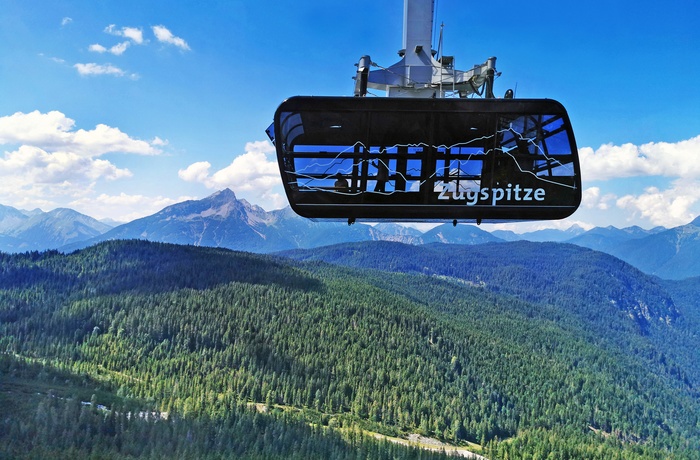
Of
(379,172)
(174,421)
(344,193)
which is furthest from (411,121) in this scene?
(174,421)

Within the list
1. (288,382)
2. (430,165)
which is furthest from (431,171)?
(288,382)

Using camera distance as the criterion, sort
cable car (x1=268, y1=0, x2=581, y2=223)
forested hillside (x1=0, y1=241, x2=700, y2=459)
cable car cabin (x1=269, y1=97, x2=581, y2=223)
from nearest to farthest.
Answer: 1. cable car (x1=268, y1=0, x2=581, y2=223)
2. cable car cabin (x1=269, y1=97, x2=581, y2=223)
3. forested hillside (x1=0, y1=241, x2=700, y2=459)

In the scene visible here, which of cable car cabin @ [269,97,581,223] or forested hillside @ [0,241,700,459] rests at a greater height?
cable car cabin @ [269,97,581,223]

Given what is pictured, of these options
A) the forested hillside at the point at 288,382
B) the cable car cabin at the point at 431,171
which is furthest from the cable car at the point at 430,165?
the forested hillside at the point at 288,382

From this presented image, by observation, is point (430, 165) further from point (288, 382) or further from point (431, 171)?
point (288, 382)

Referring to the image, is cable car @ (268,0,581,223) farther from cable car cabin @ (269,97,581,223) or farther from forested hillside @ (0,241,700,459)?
forested hillside @ (0,241,700,459)

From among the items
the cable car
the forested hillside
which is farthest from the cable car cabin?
the forested hillside
